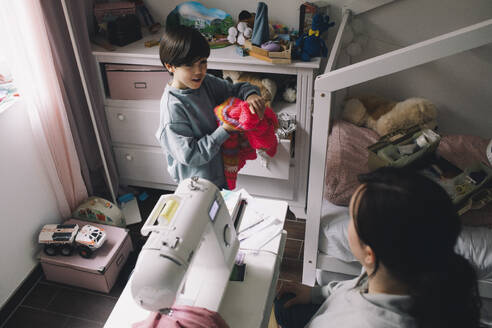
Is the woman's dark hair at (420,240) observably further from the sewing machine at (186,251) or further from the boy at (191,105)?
the boy at (191,105)

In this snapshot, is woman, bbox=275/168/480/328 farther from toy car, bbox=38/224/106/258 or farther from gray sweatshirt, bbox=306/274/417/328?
toy car, bbox=38/224/106/258

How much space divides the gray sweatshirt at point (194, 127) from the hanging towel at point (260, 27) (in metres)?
0.53

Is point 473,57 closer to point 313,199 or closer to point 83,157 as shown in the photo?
point 313,199

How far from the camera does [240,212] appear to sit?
54.4 inches

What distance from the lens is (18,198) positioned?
1.83 meters

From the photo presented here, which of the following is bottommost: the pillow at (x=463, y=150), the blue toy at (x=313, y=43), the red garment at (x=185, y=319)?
the pillow at (x=463, y=150)

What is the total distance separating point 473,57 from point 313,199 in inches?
50.9

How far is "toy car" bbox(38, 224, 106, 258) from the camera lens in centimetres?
190

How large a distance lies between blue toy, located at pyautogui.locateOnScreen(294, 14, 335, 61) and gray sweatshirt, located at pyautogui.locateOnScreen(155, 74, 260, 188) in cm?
54

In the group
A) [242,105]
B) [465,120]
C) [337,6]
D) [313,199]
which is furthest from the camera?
[465,120]

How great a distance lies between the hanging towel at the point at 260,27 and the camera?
1.92m

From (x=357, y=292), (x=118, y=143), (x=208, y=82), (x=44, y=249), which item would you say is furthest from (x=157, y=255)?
(x=118, y=143)

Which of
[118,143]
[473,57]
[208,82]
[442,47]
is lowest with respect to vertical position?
[118,143]

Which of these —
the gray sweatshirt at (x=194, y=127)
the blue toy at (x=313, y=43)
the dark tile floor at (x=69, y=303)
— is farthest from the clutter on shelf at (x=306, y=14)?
the dark tile floor at (x=69, y=303)
